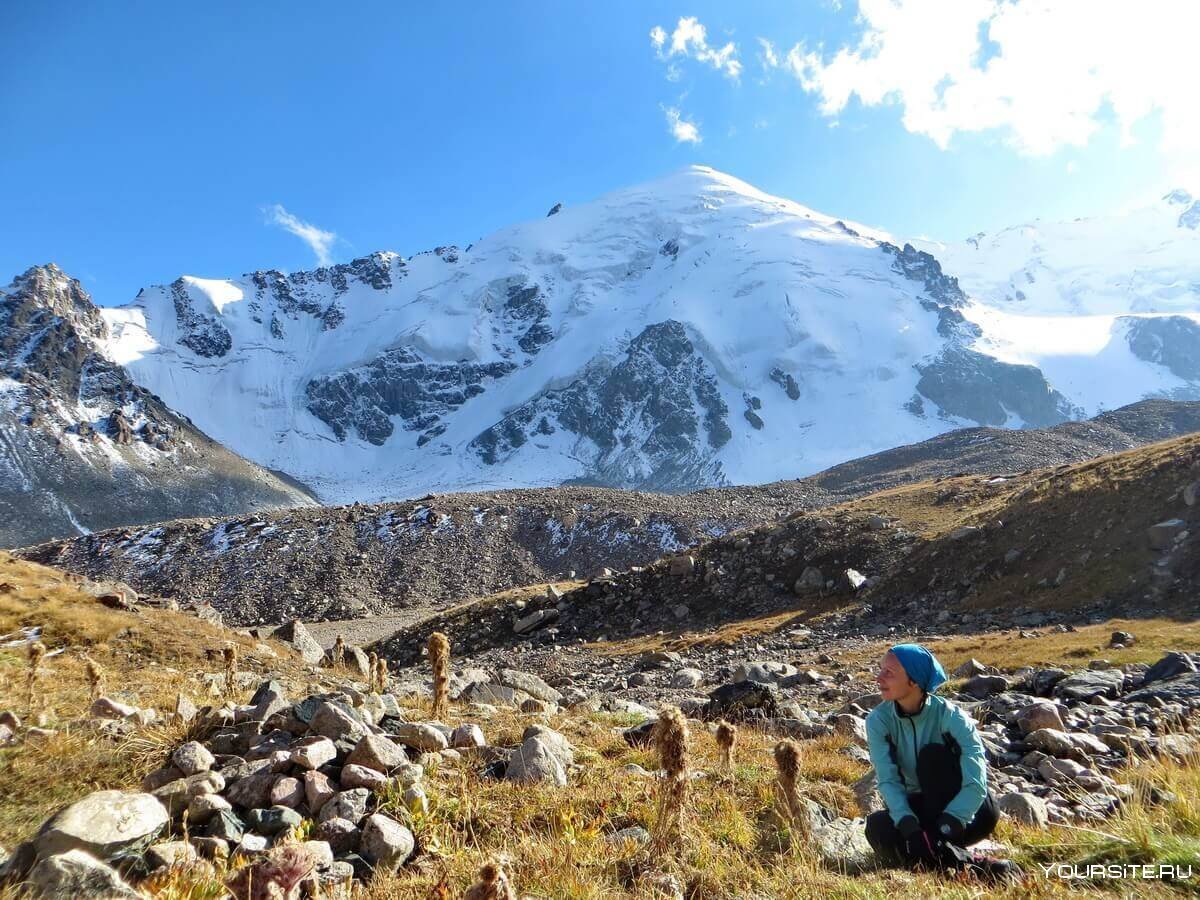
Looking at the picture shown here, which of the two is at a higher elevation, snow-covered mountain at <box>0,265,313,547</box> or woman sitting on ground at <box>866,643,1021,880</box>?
snow-covered mountain at <box>0,265,313,547</box>

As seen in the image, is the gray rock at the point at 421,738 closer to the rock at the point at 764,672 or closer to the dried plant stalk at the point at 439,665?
the dried plant stalk at the point at 439,665

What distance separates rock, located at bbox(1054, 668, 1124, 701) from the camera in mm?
9023

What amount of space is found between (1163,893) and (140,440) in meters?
171

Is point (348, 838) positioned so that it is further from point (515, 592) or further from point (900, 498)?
point (900, 498)

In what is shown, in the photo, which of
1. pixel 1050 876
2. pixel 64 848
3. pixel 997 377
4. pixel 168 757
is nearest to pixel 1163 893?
pixel 1050 876

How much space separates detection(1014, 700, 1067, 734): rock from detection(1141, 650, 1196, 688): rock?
276 centimetres

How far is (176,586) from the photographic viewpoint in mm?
40688

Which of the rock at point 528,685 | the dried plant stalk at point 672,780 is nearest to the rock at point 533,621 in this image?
the rock at point 528,685

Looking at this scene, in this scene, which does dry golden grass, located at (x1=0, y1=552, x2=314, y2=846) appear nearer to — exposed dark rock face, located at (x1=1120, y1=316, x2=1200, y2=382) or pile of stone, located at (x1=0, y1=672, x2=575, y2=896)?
pile of stone, located at (x1=0, y1=672, x2=575, y2=896)

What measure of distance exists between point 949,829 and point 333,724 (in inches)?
185

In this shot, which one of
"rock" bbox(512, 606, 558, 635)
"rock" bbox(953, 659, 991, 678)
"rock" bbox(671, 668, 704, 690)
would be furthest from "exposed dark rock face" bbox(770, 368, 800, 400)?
"rock" bbox(953, 659, 991, 678)

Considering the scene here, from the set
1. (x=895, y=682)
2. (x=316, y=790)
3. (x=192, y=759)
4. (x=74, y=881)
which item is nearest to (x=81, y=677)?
(x=192, y=759)

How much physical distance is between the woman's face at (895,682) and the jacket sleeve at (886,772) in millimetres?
239

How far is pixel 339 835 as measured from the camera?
4.02m
